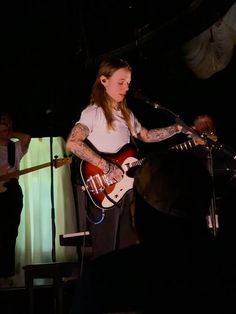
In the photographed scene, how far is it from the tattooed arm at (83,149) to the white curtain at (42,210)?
7.36 feet

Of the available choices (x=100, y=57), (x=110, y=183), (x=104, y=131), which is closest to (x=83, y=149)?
(x=104, y=131)

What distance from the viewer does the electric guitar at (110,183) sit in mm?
4500

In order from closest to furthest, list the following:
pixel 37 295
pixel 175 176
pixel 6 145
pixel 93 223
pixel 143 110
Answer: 1. pixel 175 176
2. pixel 93 223
3. pixel 37 295
4. pixel 6 145
5. pixel 143 110

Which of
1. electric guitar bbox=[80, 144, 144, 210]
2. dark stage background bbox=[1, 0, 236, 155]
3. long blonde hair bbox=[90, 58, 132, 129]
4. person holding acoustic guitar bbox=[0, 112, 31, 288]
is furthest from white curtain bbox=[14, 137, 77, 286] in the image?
electric guitar bbox=[80, 144, 144, 210]

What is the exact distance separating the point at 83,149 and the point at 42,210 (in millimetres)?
2652

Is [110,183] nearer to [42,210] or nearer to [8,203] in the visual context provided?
[8,203]

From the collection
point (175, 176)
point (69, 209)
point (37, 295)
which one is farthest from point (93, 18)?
point (175, 176)

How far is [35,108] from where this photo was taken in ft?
24.0

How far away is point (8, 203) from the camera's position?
627cm

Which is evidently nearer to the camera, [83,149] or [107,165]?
[107,165]

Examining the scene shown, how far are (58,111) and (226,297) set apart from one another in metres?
5.99

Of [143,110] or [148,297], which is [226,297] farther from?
[143,110]

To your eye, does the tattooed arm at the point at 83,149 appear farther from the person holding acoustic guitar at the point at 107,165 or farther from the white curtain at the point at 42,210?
the white curtain at the point at 42,210

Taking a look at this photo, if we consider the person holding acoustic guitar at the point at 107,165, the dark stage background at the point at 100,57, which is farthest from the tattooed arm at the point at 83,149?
the dark stage background at the point at 100,57
